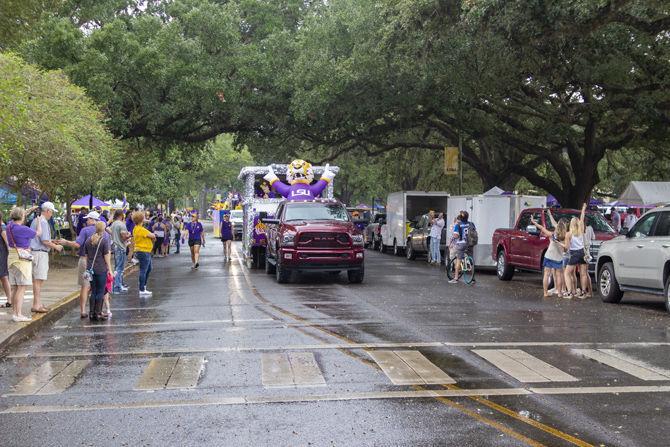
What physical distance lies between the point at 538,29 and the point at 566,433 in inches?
465

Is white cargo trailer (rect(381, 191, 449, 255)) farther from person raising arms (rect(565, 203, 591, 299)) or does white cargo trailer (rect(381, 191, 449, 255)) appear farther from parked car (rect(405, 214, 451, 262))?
person raising arms (rect(565, 203, 591, 299))

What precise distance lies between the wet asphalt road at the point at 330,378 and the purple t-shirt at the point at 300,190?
7.61 metres

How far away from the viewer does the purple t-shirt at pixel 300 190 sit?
22391 millimetres

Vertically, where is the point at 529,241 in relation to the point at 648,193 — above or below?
below

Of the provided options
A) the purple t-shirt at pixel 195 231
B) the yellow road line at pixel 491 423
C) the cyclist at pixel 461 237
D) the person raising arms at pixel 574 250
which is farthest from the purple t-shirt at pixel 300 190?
the yellow road line at pixel 491 423

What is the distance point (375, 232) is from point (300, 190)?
1678 centimetres

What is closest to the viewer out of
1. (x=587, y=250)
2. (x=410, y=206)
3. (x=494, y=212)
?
(x=587, y=250)

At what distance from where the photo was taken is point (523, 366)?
859 centimetres

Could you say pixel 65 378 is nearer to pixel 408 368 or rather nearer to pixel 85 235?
pixel 408 368

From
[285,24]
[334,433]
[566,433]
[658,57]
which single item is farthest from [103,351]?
[285,24]

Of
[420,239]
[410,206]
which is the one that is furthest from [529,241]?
[410,206]

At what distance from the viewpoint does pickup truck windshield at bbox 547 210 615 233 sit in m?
19.3

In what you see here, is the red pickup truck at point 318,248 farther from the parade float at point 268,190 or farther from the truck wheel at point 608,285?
the truck wheel at point 608,285

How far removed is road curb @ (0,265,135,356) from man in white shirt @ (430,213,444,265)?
13482mm
